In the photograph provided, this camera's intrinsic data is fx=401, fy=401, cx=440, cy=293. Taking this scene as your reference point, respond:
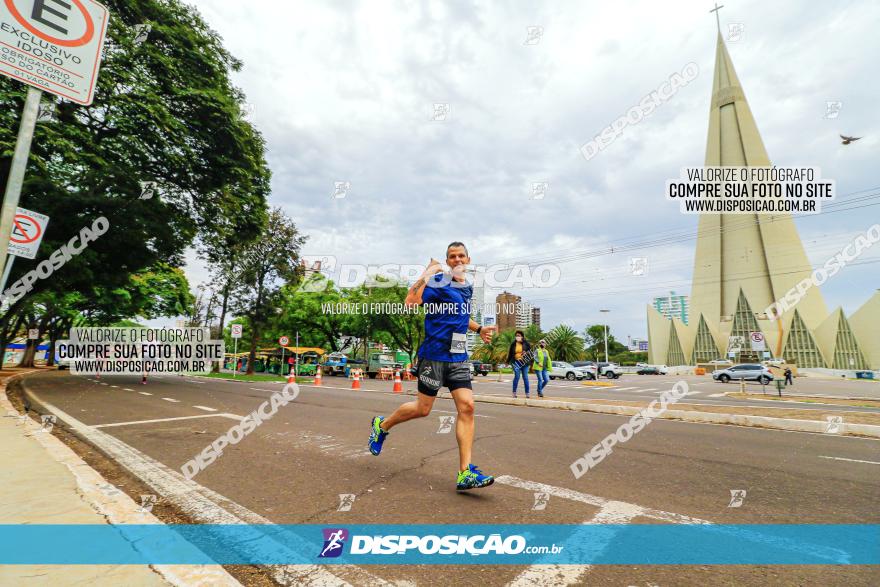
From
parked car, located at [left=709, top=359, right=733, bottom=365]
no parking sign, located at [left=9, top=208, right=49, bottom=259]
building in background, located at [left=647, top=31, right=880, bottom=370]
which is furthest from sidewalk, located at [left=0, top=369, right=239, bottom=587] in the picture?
parked car, located at [left=709, top=359, right=733, bottom=365]

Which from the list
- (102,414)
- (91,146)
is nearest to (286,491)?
(102,414)

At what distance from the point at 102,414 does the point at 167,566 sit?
8.12m

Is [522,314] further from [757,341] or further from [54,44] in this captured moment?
[54,44]

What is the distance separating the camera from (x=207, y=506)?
291cm

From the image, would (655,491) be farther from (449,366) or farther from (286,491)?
(286,491)

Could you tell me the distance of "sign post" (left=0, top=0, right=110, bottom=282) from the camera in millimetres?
2717

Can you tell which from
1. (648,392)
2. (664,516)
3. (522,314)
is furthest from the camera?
(522,314)

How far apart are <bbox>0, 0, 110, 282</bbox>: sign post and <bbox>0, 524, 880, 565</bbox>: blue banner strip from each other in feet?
6.14

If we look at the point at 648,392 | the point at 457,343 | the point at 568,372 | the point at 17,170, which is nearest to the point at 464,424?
the point at 457,343

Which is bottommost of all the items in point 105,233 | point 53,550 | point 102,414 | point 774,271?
point 102,414

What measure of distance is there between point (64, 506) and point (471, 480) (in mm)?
2847

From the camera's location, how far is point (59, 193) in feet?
42.5

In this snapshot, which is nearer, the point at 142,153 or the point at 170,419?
the point at 170,419

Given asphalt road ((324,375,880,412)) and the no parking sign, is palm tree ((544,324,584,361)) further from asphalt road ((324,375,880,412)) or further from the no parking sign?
the no parking sign
